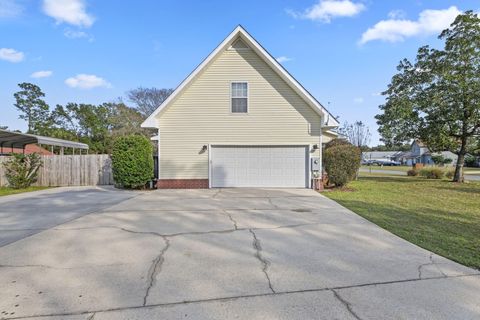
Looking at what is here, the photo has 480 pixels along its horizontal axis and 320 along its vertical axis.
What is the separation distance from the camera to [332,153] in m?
13.5

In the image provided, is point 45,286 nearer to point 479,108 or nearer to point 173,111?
point 173,111

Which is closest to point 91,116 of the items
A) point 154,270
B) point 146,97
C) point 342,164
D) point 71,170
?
point 146,97

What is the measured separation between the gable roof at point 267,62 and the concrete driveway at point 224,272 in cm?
700

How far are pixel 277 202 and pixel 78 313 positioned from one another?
22.9 feet

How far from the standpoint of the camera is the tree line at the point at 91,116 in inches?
1385

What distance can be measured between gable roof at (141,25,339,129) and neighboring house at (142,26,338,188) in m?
0.13

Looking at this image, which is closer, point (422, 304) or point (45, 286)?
point (422, 304)

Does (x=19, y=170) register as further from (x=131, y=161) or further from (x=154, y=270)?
(x=154, y=270)

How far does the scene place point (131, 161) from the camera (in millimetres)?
12711

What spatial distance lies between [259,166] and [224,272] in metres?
9.61

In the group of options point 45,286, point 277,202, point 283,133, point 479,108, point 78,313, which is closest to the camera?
point 78,313

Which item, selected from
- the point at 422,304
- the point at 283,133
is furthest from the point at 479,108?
the point at 422,304

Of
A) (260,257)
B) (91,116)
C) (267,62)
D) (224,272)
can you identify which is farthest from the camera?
(91,116)

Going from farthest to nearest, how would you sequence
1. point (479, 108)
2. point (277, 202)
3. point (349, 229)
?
point (479, 108) < point (277, 202) < point (349, 229)
